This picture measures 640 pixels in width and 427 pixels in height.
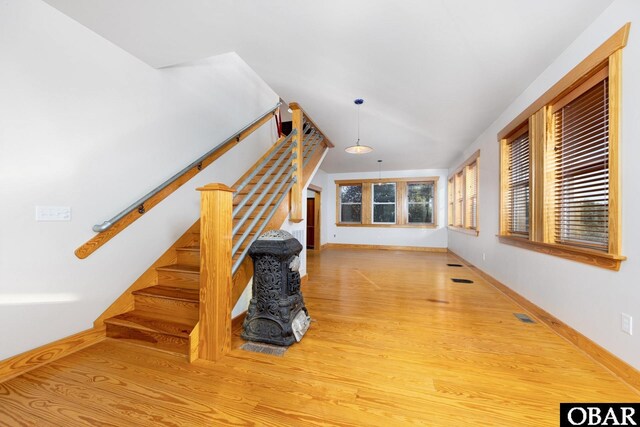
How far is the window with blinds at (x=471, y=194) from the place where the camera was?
15.7 feet

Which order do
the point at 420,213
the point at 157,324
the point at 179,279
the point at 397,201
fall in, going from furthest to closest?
the point at 397,201 < the point at 420,213 < the point at 179,279 < the point at 157,324

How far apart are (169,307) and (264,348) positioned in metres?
0.92

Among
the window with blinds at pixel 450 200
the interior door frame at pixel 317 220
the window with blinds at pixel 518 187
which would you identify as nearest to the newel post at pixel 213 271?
the window with blinds at pixel 518 187

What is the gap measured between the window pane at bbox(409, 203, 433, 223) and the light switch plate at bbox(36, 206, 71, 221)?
25.3 feet

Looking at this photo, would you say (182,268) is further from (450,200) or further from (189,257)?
(450,200)

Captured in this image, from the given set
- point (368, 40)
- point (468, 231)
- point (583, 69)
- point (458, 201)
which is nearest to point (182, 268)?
point (368, 40)

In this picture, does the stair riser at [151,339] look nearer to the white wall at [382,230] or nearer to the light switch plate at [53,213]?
the light switch plate at [53,213]

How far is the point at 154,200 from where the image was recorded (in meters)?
2.49

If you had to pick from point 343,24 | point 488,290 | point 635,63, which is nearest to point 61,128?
point 343,24

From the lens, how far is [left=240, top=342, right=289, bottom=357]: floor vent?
1874 mm

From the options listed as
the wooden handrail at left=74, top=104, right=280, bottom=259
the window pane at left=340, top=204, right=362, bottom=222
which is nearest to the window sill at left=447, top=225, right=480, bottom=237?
the window pane at left=340, top=204, right=362, bottom=222

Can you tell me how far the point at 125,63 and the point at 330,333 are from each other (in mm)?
3068

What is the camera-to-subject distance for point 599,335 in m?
1.79

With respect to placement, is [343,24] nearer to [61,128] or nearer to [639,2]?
[639,2]
